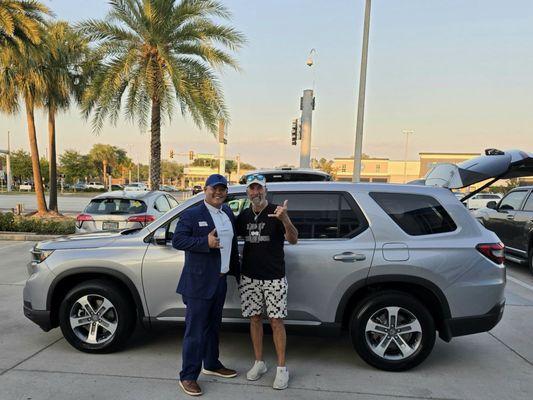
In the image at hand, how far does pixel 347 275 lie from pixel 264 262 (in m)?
0.82

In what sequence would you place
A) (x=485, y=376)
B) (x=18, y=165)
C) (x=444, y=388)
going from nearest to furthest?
(x=444, y=388), (x=485, y=376), (x=18, y=165)

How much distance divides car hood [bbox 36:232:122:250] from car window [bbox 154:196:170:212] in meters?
4.63

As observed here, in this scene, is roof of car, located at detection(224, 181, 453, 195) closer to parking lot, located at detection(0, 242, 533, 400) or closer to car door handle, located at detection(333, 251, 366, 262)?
car door handle, located at detection(333, 251, 366, 262)

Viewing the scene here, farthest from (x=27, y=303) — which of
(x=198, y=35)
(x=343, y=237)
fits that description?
(x=198, y=35)

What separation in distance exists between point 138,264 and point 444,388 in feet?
9.53

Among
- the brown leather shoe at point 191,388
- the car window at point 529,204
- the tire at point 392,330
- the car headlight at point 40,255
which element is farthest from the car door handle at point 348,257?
the car window at point 529,204

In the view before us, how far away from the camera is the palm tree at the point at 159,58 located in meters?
12.5

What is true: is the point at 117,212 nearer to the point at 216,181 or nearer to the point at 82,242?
the point at 82,242

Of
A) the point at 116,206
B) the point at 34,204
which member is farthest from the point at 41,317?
the point at 34,204

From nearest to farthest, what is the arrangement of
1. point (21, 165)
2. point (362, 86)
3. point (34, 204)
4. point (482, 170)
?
point (482, 170) < point (362, 86) < point (34, 204) < point (21, 165)

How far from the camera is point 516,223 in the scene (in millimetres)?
8586

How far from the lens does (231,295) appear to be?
390 cm

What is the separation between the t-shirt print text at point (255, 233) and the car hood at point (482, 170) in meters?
2.92

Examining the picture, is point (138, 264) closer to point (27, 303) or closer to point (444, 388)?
point (27, 303)
